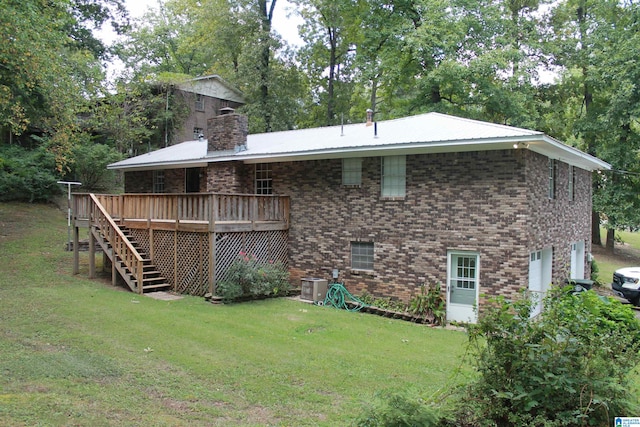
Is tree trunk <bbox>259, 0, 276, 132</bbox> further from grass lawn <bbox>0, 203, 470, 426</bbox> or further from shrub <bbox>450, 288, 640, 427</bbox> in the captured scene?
shrub <bbox>450, 288, 640, 427</bbox>

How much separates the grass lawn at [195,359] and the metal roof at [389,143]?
4.46 m

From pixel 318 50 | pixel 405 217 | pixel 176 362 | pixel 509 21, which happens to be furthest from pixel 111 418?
pixel 318 50

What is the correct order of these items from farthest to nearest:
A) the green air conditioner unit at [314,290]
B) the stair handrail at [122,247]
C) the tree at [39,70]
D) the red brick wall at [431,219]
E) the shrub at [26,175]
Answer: the shrub at [26,175], the stair handrail at [122,247], the green air conditioner unit at [314,290], the tree at [39,70], the red brick wall at [431,219]

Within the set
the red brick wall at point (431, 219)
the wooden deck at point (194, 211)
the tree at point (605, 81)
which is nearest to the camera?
the red brick wall at point (431, 219)

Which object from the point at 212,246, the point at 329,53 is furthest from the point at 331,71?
the point at 212,246

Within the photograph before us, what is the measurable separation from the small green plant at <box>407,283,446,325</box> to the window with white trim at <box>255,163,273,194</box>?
621 centimetres

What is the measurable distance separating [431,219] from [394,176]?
5.39 ft

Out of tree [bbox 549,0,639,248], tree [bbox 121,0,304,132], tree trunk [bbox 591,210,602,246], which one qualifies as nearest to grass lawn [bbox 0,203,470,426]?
tree [bbox 121,0,304,132]

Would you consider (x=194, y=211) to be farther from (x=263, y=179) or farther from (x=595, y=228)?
(x=595, y=228)

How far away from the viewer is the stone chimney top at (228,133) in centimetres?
1617

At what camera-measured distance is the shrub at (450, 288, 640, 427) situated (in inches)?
154

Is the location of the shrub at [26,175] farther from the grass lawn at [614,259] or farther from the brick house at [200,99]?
the grass lawn at [614,259]

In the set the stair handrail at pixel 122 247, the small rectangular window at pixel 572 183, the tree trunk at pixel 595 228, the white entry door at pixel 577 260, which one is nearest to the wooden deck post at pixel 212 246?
the stair handrail at pixel 122 247

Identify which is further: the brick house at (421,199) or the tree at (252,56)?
the tree at (252,56)
